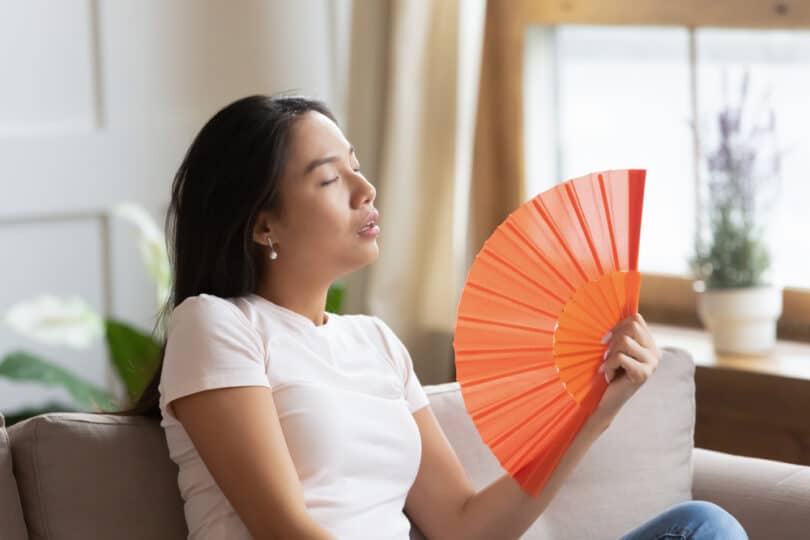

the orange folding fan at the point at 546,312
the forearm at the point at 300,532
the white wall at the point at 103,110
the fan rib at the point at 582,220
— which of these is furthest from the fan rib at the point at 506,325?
the white wall at the point at 103,110

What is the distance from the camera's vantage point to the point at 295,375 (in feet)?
5.67

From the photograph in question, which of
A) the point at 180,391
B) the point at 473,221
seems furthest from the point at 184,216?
the point at 473,221

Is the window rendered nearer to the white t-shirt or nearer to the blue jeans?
the blue jeans

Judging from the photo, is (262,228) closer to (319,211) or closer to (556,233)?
(319,211)

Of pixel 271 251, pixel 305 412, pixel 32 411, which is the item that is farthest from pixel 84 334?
pixel 305 412

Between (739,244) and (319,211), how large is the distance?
1349 millimetres

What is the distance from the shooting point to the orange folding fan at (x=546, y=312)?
1681mm

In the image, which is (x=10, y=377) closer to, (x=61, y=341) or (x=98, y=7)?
(x=61, y=341)

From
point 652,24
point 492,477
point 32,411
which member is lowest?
point 32,411

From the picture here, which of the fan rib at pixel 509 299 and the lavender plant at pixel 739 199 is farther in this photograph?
the lavender plant at pixel 739 199

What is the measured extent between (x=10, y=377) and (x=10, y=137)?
2.12 feet

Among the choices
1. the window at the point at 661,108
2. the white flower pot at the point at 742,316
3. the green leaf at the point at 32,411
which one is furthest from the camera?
the green leaf at the point at 32,411

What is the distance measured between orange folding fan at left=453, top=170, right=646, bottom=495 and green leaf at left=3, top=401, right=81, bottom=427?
1.73 m

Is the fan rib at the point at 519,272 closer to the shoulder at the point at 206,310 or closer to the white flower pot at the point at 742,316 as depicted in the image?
the shoulder at the point at 206,310
